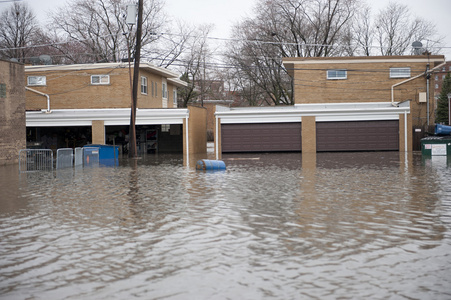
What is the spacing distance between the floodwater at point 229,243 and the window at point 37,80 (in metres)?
30.5

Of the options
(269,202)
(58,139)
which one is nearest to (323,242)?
(269,202)

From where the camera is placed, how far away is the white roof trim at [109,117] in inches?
1603

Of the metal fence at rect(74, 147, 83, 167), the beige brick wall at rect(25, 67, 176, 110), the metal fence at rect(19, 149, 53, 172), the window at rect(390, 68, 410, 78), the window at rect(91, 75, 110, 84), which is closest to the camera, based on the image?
the metal fence at rect(19, 149, 53, 172)

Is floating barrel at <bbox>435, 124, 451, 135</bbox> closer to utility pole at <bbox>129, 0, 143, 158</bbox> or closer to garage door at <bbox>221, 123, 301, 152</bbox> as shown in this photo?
garage door at <bbox>221, 123, 301, 152</bbox>

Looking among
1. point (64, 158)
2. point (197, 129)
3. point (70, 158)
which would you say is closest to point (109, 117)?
point (197, 129)

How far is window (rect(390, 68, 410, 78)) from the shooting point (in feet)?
143

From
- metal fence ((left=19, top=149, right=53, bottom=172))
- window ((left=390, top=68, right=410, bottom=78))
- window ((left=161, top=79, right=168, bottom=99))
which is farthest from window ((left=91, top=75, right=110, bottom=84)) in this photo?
window ((left=390, top=68, right=410, bottom=78))

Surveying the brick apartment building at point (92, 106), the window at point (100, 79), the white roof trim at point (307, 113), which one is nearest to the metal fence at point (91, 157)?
the brick apartment building at point (92, 106)

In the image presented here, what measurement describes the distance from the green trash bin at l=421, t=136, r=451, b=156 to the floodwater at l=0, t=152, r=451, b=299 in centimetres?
1927

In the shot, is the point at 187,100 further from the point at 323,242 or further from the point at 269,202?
the point at 323,242

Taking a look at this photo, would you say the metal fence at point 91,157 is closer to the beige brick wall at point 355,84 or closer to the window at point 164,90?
the beige brick wall at point 355,84

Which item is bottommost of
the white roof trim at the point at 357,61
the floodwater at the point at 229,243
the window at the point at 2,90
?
the floodwater at the point at 229,243

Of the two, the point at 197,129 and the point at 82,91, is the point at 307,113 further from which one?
the point at 82,91

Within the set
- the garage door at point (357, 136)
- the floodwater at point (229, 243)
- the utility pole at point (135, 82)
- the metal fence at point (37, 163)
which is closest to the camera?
the floodwater at point (229, 243)
